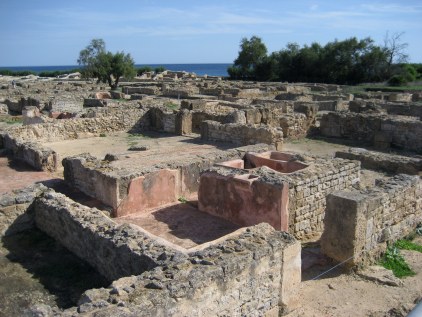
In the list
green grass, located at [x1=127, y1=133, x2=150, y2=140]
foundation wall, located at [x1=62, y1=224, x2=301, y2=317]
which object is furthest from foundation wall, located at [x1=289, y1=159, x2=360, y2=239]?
green grass, located at [x1=127, y1=133, x2=150, y2=140]

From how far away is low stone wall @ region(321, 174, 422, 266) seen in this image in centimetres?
723

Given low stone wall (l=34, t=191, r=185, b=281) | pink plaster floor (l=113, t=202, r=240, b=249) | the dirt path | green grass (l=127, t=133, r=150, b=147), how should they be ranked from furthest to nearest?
1. green grass (l=127, t=133, r=150, b=147)
2. pink plaster floor (l=113, t=202, r=240, b=249)
3. the dirt path
4. low stone wall (l=34, t=191, r=185, b=281)

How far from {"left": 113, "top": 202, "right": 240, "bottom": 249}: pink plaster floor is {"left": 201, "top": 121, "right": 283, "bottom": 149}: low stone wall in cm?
660

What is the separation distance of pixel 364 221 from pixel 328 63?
5568 centimetres

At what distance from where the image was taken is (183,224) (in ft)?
30.2

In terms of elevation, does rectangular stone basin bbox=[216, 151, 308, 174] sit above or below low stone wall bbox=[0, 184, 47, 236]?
above

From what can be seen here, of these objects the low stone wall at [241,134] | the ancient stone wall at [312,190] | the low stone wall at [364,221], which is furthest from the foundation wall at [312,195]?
the low stone wall at [241,134]

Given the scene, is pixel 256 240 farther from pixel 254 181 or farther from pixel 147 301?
pixel 254 181

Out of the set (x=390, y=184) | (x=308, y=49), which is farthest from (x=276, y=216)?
(x=308, y=49)

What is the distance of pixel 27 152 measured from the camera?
13.6 metres

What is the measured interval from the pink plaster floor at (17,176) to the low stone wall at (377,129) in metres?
13.1

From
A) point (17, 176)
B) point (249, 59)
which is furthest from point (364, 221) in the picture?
point (249, 59)

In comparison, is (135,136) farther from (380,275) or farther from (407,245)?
(380,275)

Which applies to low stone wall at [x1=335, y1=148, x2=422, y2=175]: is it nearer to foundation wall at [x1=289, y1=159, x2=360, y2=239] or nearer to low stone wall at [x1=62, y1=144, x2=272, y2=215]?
foundation wall at [x1=289, y1=159, x2=360, y2=239]
